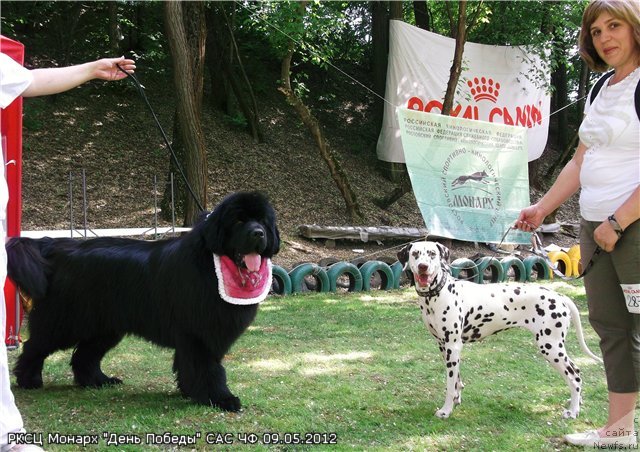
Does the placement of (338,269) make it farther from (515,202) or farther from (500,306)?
(500,306)

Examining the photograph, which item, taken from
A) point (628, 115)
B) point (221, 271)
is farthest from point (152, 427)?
point (628, 115)

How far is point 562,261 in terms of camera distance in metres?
10.3

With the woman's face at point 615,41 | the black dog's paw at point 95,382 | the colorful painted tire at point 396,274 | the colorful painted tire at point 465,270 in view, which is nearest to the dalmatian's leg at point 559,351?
the woman's face at point 615,41

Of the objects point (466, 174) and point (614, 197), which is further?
point (466, 174)

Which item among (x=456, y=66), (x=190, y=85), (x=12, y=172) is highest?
(x=456, y=66)

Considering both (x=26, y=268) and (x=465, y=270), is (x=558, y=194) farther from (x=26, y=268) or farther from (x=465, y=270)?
(x=465, y=270)

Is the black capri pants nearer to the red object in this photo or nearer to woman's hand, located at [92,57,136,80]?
woman's hand, located at [92,57,136,80]

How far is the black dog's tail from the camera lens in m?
3.74

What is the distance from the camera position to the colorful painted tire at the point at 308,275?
8344 mm

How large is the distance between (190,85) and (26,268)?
6229mm

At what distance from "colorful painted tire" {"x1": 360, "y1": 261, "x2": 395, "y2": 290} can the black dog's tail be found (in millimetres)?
5590

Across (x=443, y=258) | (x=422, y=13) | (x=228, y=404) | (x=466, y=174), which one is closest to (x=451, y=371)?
(x=443, y=258)

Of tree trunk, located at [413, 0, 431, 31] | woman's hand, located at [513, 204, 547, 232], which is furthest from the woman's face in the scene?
tree trunk, located at [413, 0, 431, 31]

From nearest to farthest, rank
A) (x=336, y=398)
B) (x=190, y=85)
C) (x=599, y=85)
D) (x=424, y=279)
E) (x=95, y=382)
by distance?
1. (x=599, y=85)
2. (x=424, y=279)
3. (x=336, y=398)
4. (x=95, y=382)
5. (x=190, y=85)
